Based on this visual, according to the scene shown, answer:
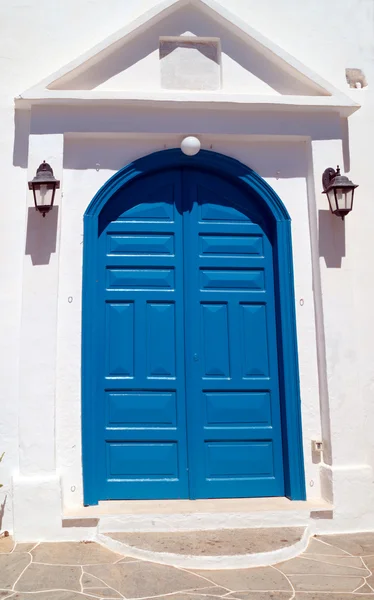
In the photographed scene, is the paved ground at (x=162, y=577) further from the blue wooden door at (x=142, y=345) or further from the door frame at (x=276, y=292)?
the blue wooden door at (x=142, y=345)

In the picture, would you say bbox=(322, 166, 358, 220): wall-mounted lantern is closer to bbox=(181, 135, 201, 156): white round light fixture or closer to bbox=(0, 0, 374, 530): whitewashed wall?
bbox=(0, 0, 374, 530): whitewashed wall

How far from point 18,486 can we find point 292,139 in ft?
11.6

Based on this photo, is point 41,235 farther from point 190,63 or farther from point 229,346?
point 190,63

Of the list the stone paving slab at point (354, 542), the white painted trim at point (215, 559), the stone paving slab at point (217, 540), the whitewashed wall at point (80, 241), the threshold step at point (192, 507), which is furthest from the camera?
the whitewashed wall at point (80, 241)

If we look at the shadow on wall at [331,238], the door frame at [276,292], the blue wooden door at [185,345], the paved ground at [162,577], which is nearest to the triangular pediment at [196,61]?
the door frame at [276,292]

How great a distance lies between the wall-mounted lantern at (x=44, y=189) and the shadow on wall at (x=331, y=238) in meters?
2.17

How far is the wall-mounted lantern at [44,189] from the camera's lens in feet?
13.2

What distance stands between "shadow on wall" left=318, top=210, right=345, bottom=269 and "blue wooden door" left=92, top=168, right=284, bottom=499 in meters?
0.47

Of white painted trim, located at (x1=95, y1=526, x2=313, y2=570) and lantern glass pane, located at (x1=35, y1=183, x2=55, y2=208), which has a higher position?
lantern glass pane, located at (x1=35, y1=183, x2=55, y2=208)

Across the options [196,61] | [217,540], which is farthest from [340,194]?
[217,540]

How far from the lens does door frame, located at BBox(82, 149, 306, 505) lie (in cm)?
411

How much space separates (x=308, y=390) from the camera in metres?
4.28

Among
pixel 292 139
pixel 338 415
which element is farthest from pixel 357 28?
pixel 338 415

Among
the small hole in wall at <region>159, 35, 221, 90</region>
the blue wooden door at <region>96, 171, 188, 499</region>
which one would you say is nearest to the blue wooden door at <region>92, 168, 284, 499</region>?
the blue wooden door at <region>96, 171, 188, 499</region>
